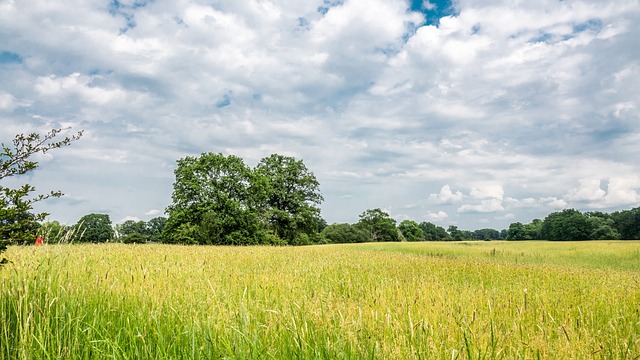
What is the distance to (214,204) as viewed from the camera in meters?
35.4

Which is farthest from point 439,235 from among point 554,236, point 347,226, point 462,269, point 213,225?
point 462,269

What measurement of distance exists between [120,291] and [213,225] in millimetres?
30089

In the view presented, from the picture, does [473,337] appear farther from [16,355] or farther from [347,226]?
[347,226]

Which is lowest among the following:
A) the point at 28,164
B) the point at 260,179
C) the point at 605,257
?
the point at 605,257

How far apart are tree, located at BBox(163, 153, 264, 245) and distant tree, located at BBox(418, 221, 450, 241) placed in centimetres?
9414

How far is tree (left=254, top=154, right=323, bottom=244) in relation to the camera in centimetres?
4419

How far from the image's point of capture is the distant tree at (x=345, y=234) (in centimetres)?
7719

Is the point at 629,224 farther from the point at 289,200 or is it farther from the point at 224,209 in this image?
the point at 224,209

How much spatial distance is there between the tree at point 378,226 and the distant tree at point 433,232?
4275 cm

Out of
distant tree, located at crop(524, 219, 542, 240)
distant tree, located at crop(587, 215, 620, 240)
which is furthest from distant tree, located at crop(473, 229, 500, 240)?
distant tree, located at crop(587, 215, 620, 240)

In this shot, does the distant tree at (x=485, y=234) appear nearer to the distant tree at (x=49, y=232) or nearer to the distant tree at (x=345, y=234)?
the distant tree at (x=345, y=234)

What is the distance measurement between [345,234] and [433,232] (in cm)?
5995

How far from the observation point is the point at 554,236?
Result: 9062 cm

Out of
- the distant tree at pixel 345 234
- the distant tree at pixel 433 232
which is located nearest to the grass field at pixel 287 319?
the distant tree at pixel 345 234
